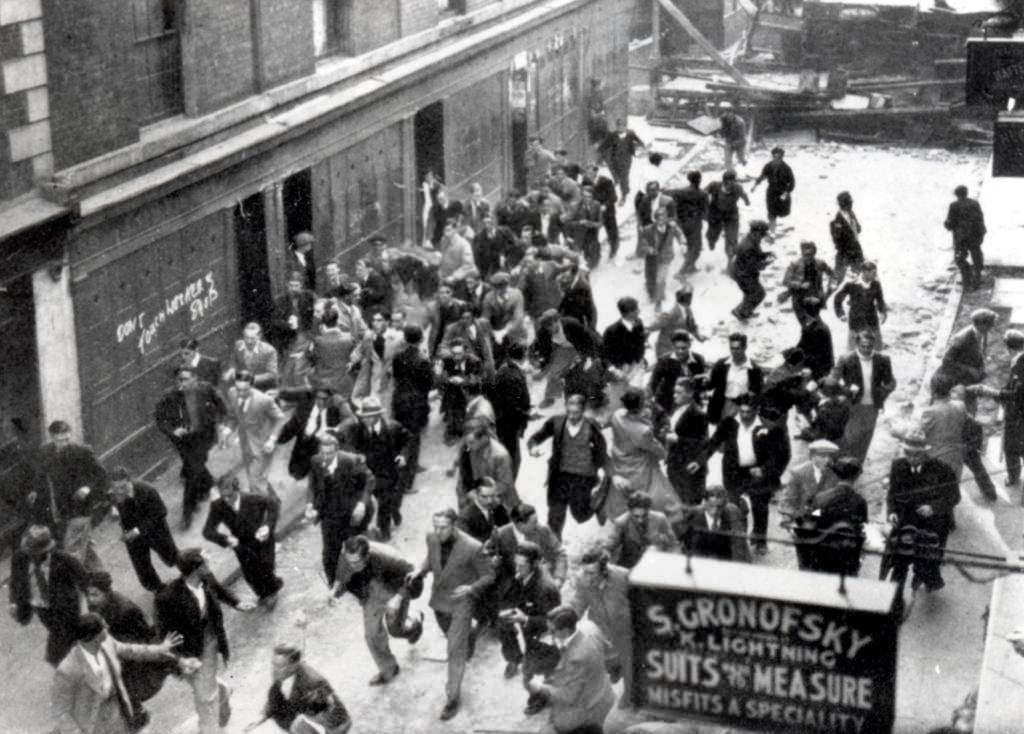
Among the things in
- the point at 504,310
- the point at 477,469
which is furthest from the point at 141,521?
the point at 504,310

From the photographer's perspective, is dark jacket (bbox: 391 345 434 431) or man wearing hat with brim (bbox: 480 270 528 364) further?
man wearing hat with brim (bbox: 480 270 528 364)

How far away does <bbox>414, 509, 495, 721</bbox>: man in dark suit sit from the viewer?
1105 centimetres

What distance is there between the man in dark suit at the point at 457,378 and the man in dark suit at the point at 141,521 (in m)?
3.83

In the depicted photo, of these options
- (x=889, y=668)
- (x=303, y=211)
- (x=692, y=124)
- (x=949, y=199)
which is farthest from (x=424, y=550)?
(x=692, y=124)

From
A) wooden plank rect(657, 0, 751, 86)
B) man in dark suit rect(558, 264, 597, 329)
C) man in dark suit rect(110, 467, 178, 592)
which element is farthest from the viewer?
wooden plank rect(657, 0, 751, 86)

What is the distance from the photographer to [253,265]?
715 inches

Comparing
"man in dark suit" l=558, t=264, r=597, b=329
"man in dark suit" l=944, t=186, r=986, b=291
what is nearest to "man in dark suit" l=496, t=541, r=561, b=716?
"man in dark suit" l=558, t=264, r=597, b=329

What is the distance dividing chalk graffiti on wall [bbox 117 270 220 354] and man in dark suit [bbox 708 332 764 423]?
5688mm

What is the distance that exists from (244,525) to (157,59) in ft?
20.1

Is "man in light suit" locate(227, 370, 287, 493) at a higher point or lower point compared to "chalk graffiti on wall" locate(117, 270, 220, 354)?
lower

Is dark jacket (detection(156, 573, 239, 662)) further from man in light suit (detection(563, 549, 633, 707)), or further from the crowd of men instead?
man in light suit (detection(563, 549, 633, 707))

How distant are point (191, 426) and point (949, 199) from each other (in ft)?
59.8

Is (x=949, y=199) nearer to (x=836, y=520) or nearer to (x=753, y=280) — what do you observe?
(x=753, y=280)

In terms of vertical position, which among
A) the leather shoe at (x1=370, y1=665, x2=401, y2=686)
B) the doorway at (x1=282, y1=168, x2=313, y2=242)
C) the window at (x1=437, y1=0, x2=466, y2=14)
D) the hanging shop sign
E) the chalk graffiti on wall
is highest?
the window at (x1=437, y1=0, x2=466, y2=14)
